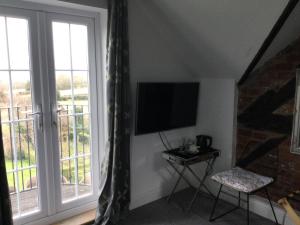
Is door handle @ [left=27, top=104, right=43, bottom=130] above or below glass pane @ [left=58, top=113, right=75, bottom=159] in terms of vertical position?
above

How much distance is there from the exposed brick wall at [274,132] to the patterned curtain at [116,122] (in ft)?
4.54

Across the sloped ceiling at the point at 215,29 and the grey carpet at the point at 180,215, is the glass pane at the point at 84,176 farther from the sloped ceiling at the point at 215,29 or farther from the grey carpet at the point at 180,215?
the sloped ceiling at the point at 215,29

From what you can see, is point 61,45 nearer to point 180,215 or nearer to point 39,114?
point 39,114

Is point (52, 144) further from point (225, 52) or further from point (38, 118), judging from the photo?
point (225, 52)

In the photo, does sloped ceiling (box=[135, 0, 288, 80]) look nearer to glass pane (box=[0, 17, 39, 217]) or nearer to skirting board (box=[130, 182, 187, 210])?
glass pane (box=[0, 17, 39, 217])

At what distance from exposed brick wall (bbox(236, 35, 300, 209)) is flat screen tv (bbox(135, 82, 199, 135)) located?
0.59 m

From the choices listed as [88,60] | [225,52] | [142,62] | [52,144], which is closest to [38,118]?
[52,144]

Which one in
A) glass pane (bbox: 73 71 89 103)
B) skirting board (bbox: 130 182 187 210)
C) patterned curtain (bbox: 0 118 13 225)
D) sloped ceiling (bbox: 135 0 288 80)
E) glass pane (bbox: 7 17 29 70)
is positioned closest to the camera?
patterned curtain (bbox: 0 118 13 225)

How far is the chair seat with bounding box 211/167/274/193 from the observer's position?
2.39 metres

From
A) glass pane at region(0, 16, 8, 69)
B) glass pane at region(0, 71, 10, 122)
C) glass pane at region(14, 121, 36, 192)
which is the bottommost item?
glass pane at region(14, 121, 36, 192)

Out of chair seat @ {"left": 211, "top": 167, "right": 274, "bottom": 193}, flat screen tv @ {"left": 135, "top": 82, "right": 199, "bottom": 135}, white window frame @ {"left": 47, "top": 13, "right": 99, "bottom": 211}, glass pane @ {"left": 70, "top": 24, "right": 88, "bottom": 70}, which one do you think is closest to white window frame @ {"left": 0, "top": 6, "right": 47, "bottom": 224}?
white window frame @ {"left": 47, "top": 13, "right": 99, "bottom": 211}

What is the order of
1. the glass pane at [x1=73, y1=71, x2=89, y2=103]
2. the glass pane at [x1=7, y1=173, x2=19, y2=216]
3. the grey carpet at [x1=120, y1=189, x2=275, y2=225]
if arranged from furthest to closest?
the grey carpet at [x1=120, y1=189, x2=275, y2=225], the glass pane at [x1=73, y1=71, x2=89, y2=103], the glass pane at [x1=7, y1=173, x2=19, y2=216]

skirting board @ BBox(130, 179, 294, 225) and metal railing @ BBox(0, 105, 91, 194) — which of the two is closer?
metal railing @ BBox(0, 105, 91, 194)

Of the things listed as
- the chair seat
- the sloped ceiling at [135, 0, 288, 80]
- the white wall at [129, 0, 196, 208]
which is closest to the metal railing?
the white wall at [129, 0, 196, 208]
